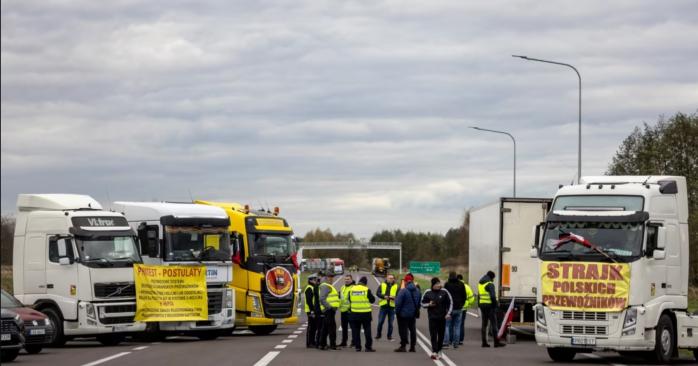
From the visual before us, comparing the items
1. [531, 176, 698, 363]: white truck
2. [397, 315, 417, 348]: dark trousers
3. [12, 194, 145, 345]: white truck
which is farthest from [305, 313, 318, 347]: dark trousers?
[531, 176, 698, 363]: white truck

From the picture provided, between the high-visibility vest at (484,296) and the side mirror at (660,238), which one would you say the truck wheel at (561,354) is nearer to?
the side mirror at (660,238)

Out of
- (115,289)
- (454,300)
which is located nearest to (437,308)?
(454,300)

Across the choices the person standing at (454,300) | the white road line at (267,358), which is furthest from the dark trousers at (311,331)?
the person standing at (454,300)

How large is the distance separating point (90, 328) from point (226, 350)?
3632 millimetres

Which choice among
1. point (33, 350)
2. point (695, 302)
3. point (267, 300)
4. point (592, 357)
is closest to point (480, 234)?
point (267, 300)

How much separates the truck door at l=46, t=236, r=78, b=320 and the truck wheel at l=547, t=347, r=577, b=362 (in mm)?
10964

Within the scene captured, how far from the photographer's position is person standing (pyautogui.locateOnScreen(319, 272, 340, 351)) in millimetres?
27750

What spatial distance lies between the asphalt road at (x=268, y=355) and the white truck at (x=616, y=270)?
97 cm

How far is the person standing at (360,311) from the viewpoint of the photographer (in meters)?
27.2

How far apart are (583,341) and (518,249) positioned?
792 cm

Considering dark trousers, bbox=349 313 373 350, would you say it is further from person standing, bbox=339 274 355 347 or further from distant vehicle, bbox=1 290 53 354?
distant vehicle, bbox=1 290 53 354

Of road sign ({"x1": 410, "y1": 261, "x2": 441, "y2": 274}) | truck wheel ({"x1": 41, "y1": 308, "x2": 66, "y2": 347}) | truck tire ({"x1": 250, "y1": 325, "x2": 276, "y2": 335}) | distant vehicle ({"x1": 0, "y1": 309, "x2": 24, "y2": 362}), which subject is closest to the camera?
distant vehicle ({"x1": 0, "y1": 309, "x2": 24, "y2": 362})

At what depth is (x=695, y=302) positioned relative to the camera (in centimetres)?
5338

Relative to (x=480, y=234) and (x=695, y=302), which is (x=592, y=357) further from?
(x=695, y=302)
